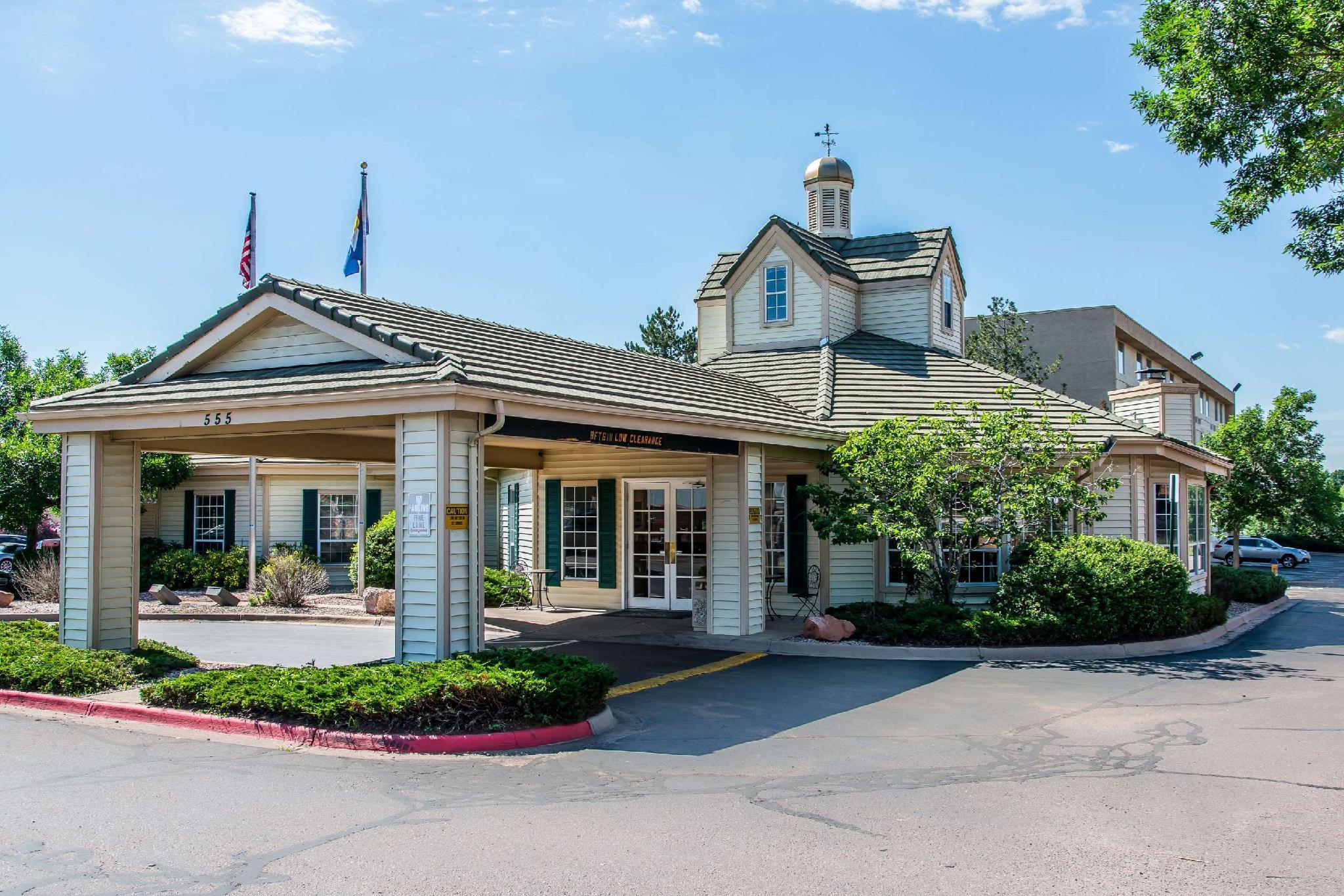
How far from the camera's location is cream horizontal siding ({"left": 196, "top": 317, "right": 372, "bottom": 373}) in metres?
12.0

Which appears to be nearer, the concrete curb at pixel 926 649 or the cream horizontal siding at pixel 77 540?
the cream horizontal siding at pixel 77 540

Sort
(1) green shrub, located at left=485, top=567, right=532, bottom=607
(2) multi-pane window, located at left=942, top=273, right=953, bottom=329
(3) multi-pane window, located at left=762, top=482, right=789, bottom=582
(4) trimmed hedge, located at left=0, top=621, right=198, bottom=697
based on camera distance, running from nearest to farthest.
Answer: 1. (4) trimmed hedge, located at left=0, top=621, right=198, bottom=697
2. (3) multi-pane window, located at left=762, top=482, right=789, bottom=582
3. (1) green shrub, located at left=485, top=567, right=532, bottom=607
4. (2) multi-pane window, located at left=942, top=273, right=953, bottom=329

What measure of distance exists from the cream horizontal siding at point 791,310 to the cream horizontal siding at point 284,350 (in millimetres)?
12140

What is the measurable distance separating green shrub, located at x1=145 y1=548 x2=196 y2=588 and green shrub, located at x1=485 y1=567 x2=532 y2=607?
8.61 metres

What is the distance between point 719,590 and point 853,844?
900 cm

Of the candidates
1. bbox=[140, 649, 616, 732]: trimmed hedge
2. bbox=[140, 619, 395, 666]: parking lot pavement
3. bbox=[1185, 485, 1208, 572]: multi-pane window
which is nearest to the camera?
bbox=[140, 649, 616, 732]: trimmed hedge

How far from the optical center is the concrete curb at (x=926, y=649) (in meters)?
13.9

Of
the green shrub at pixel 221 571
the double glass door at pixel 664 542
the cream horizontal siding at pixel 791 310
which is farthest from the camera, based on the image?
the green shrub at pixel 221 571

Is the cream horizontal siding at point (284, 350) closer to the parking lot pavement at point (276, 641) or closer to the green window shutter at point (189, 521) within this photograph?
the parking lot pavement at point (276, 641)

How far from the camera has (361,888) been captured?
542cm

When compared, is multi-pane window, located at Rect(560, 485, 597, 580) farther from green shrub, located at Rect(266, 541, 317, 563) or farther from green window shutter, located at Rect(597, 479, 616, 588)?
green shrub, located at Rect(266, 541, 317, 563)

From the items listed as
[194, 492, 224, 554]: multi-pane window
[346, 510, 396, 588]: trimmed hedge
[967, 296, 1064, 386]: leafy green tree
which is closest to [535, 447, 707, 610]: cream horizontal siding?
[346, 510, 396, 588]: trimmed hedge

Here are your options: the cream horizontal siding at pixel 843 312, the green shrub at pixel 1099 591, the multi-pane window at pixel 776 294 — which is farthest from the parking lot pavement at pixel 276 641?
the cream horizontal siding at pixel 843 312

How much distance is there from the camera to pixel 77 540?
12.7 m
